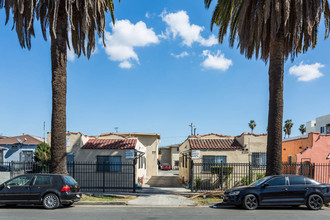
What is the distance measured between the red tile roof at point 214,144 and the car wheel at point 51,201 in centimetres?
1142

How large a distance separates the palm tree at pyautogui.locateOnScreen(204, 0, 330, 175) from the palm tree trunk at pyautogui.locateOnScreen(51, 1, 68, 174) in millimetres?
9043

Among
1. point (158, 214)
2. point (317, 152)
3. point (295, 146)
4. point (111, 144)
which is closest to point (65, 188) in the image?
point (158, 214)

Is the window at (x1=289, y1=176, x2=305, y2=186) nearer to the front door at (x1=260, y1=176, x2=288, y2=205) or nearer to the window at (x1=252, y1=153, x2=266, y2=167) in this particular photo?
the front door at (x1=260, y1=176, x2=288, y2=205)

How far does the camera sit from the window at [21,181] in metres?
11.8

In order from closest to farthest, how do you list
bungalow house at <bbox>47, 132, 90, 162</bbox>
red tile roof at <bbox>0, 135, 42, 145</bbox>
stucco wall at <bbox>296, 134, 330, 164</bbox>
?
bungalow house at <bbox>47, 132, 90, 162</bbox>, stucco wall at <bbox>296, 134, 330, 164</bbox>, red tile roof at <bbox>0, 135, 42, 145</bbox>

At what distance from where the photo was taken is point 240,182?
2039cm

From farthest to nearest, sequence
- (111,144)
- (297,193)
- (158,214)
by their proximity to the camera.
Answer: (111,144) → (297,193) → (158,214)

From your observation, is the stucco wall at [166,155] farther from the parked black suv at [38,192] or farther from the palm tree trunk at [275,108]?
the parked black suv at [38,192]

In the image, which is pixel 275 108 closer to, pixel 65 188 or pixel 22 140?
pixel 65 188

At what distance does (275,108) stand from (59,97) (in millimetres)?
10811

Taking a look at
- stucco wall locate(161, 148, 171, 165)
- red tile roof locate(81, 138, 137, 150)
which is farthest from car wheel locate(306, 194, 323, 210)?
stucco wall locate(161, 148, 171, 165)

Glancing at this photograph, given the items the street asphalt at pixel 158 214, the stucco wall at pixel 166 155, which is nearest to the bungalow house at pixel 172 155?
the stucco wall at pixel 166 155

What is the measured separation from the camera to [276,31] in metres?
14.1

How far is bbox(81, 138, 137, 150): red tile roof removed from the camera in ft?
67.1
